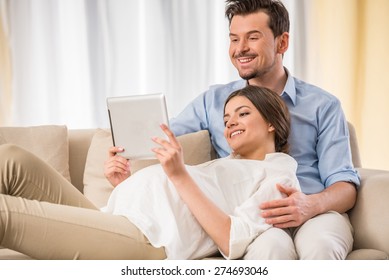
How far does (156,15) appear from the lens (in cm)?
320

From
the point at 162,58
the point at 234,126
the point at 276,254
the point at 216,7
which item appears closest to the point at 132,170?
the point at 234,126

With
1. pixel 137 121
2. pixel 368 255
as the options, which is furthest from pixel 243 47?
pixel 368 255

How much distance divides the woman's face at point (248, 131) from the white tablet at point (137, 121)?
0.28m

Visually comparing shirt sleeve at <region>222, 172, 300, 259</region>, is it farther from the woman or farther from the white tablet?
the white tablet

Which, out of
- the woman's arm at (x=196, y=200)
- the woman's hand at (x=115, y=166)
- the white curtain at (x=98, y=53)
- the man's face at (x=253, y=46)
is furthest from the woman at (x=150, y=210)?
the white curtain at (x=98, y=53)

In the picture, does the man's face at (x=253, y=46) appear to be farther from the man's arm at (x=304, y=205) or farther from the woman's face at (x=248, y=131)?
the man's arm at (x=304, y=205)

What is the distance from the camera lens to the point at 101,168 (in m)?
2.23

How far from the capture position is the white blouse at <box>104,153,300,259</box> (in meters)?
1.60

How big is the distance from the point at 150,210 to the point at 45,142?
0.80m

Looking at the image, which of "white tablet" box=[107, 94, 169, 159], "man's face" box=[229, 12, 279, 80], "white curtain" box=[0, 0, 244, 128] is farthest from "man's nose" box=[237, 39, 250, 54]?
"white curtain" box=[0, 0, 244, 128]

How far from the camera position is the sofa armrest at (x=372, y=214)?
5.83ft
